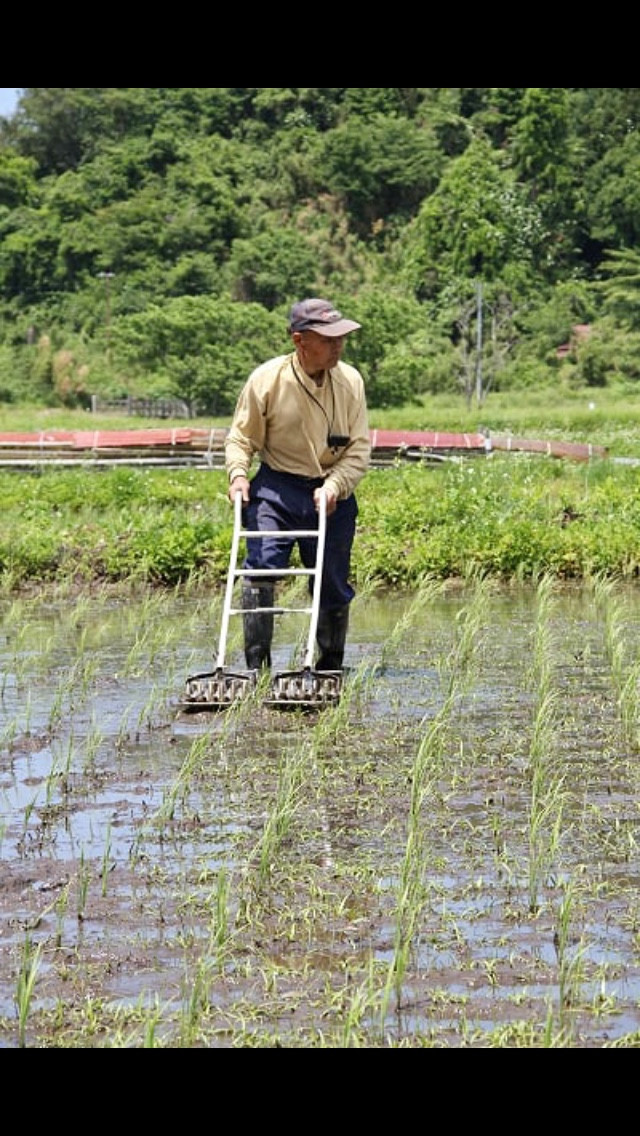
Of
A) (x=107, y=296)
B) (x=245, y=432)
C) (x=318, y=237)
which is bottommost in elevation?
(x=107, y=296)

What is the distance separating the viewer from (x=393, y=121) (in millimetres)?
53531

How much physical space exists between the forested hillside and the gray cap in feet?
97.8

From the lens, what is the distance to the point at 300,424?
6754 millimetres

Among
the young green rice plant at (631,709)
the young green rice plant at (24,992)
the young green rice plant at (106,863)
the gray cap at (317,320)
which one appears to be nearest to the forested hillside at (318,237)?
the gray cap at (317,320)

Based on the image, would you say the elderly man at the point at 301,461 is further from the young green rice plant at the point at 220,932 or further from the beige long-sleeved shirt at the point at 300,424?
the young green rice plant at the point at 220,932

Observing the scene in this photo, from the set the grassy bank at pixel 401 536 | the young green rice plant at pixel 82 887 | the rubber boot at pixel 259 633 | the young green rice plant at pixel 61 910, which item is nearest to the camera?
the young green rice plant at pixel 61 910

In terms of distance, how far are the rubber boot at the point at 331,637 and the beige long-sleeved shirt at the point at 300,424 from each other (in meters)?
0.48

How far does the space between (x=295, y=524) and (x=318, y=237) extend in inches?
1781

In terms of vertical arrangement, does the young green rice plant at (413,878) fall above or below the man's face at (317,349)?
below

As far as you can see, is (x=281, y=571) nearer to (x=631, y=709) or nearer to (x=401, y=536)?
(x=631, y=709)

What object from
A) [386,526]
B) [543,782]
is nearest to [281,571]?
[543,782]

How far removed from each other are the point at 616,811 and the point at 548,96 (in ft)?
157

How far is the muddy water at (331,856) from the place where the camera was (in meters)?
3.51
